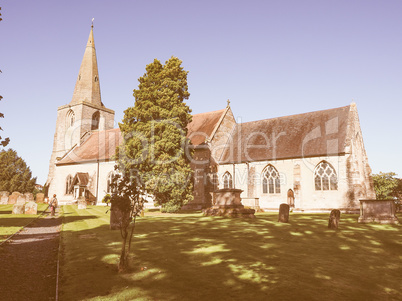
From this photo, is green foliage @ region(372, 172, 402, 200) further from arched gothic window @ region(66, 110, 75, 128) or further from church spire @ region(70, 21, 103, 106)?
arched gothic window @ region(66, 110, 75, 128)

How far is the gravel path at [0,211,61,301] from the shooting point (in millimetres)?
5938

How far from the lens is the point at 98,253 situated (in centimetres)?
878

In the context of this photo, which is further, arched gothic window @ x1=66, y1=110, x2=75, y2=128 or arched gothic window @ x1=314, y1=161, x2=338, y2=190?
arched gothic window @ x1=66, y1=110, x2=75, y2=128

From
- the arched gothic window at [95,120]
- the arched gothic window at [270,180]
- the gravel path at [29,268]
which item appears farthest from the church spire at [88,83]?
the gravel path at [29,268]

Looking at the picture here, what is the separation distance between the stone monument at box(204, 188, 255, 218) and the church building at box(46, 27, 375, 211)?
25.1 feet

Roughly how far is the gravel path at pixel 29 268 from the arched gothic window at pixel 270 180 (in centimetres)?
2173

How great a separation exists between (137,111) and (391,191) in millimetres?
32040

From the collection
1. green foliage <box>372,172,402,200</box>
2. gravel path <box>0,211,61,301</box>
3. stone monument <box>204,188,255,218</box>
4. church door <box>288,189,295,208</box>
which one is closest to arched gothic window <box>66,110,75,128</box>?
stone monument <box>204,188,255,218</box>

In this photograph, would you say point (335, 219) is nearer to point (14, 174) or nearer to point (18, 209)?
point (18, 209)

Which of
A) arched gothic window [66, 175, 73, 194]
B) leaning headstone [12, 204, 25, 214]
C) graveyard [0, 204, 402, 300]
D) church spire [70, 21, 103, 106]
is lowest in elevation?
graveyard [0, 204, 402, 300]

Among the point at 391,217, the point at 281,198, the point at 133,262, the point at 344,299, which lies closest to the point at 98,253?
the point at 133,262

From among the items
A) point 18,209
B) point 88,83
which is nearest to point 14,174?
point 88,83

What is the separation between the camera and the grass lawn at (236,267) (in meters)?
5.66

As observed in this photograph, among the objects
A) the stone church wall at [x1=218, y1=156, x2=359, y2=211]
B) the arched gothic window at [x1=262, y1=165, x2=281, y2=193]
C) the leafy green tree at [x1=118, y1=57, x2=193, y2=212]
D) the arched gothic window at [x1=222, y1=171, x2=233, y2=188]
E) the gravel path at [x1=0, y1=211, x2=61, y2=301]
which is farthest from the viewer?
the arched gothic window at [x1=222, y1=171, x2=233, y2=188]
